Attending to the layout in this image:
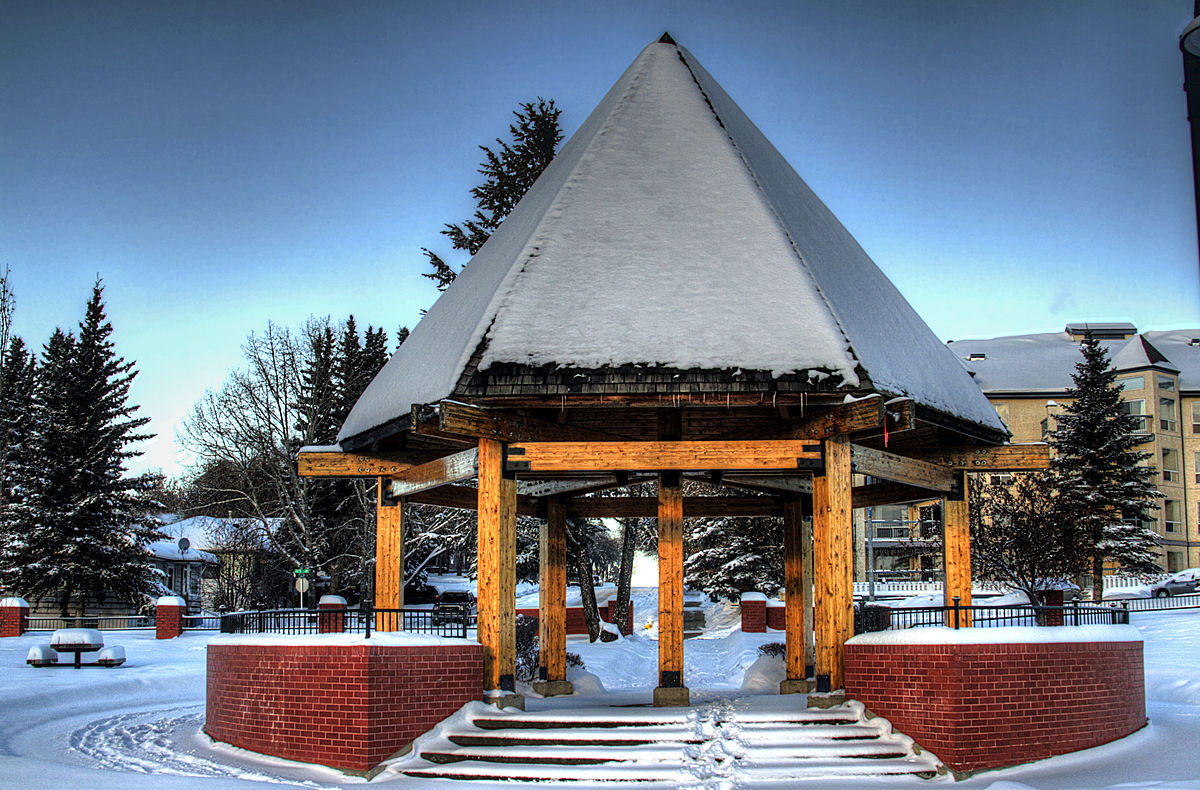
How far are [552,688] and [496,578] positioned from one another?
4.83 meters

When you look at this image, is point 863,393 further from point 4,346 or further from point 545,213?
point 4,346

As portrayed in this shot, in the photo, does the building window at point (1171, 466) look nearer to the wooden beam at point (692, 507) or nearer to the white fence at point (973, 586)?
the white fence at point (973, 586)

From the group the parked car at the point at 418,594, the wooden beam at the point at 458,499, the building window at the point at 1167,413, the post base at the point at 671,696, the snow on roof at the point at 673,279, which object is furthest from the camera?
the building window at the point at 1167,413

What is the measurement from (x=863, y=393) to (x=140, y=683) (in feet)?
55.6

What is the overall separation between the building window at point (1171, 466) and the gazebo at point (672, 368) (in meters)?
43.6

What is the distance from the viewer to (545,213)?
13891 mm

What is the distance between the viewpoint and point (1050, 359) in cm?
5562

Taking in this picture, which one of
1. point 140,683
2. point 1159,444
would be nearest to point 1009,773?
point 140,683

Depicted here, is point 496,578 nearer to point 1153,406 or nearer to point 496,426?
point 496,426

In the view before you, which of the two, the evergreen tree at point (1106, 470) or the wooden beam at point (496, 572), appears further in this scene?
the evergreen tree at point (1106, 470)

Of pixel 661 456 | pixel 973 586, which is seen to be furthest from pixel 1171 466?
pixel 661 456

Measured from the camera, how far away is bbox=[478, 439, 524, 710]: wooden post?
1233cm

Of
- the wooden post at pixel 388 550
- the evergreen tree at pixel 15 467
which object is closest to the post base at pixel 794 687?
the wooden post at pixel 388 550

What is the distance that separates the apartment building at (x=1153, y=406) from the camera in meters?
51.5
